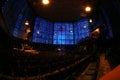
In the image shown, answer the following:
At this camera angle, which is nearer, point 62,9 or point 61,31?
point 62,9

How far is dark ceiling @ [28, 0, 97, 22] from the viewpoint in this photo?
89.1 feet

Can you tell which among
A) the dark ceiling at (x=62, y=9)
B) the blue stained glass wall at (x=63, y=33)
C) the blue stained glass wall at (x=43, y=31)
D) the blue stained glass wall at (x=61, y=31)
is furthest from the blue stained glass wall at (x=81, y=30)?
the blue stained glass wall at (x=43, y=31)

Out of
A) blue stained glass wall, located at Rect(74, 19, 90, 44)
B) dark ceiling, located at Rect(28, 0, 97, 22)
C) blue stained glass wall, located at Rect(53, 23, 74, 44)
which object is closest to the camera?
dark ceiling, located at Rect(28, 0, 97, 22)

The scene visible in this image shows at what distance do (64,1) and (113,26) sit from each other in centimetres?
1022

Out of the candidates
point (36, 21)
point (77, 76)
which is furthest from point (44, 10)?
point (77, 76)

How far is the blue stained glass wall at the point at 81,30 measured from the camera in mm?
35544

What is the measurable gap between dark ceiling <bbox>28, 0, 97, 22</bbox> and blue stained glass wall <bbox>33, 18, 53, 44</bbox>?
5.05 feet

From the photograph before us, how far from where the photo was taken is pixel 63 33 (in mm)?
39250

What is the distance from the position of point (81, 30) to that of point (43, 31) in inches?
338

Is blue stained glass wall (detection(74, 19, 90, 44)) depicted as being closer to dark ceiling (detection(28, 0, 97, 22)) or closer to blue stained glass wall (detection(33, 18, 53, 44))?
dark ceiling (detection(28, 0, 97, 22))

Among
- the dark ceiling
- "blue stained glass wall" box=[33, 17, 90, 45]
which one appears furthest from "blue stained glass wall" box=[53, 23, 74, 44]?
the dark ceiling

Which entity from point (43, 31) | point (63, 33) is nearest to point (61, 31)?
point (63, 33)

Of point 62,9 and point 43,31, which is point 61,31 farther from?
point 62,9

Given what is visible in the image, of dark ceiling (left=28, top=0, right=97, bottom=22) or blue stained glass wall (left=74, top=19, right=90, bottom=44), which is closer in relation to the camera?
dark ceiling (left=28, top=0, right=97, bottom=22)
